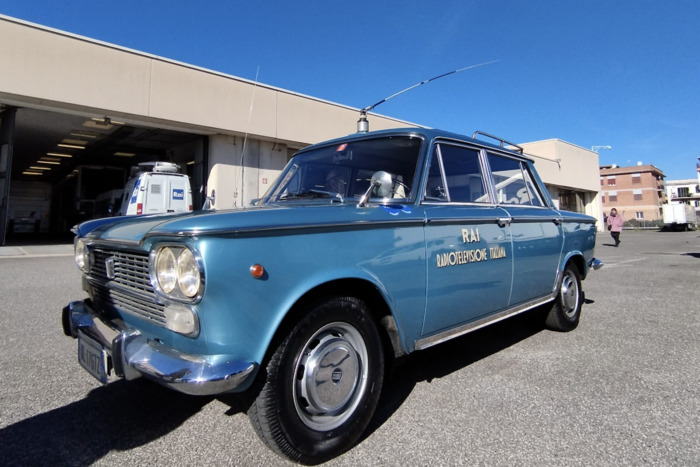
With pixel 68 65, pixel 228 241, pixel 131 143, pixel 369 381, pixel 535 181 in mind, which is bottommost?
pixel 369 381

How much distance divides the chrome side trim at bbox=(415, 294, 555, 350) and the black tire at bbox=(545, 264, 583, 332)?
16.2 inches

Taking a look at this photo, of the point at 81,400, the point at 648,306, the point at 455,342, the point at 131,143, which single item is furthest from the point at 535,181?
the point at 131,143

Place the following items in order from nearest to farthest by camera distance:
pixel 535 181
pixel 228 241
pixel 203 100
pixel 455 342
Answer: pixel 228 241, pixel 455 342, pixel 535 181, pixel 203 100

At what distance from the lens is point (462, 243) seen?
8.36 ft

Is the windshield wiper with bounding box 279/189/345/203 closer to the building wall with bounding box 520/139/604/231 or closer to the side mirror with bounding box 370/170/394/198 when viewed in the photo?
the side mirror with bounding box 370/170/394/198

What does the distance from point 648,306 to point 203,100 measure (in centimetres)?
1375

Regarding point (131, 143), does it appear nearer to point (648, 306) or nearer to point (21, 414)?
point (21, 414)

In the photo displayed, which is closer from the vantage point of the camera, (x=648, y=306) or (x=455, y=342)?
(x=455, y=342)

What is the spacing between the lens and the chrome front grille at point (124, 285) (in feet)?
5.87

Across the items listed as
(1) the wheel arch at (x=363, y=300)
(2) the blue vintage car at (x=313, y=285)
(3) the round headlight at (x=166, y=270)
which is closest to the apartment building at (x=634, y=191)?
(2) the blue vintage car at (x=313, y=285)

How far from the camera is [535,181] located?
13.1ft

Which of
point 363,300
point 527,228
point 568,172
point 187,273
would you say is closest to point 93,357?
point 187,273

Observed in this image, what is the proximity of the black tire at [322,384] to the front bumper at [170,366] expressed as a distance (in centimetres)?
19

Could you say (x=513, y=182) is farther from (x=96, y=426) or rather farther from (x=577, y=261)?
(x=96, y=426)
